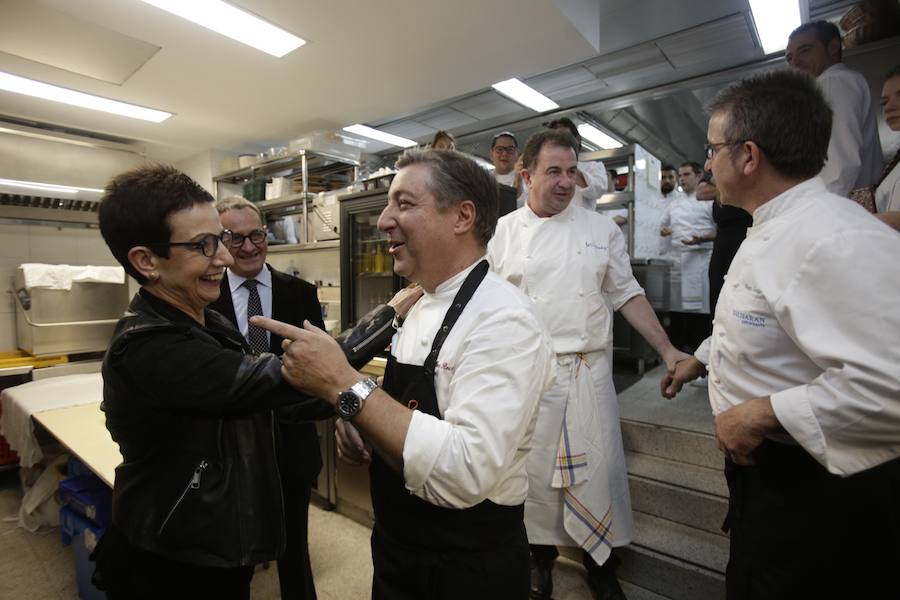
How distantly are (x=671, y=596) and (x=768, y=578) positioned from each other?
1.22 m

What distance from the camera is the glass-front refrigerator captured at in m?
3.63

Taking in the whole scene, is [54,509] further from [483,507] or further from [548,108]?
[548,108]

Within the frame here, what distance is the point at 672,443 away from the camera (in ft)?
7.97

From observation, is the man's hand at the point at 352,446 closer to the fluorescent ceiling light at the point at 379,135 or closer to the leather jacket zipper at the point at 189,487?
the leather jacket zipper at the point at 189,487

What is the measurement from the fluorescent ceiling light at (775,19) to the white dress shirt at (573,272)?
2309 millimetres

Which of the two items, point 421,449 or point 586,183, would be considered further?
point 586,183

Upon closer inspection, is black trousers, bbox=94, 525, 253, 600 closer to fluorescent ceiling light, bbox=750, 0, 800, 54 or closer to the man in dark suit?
the man in dark suit

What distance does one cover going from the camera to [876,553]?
985mm

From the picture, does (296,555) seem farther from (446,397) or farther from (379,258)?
(379,258)

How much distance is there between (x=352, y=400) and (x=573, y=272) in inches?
52.1

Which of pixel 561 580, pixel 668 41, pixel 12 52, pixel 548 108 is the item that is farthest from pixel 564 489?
pixel 12 52

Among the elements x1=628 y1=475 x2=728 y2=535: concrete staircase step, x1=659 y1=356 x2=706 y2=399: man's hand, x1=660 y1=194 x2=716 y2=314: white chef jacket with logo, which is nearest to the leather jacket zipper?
x1=659 y1=356 x2=706 y2=399: man's hand

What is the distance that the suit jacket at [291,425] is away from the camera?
177 centimetres

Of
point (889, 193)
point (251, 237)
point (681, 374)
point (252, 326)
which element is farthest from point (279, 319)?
point (889, 193)
